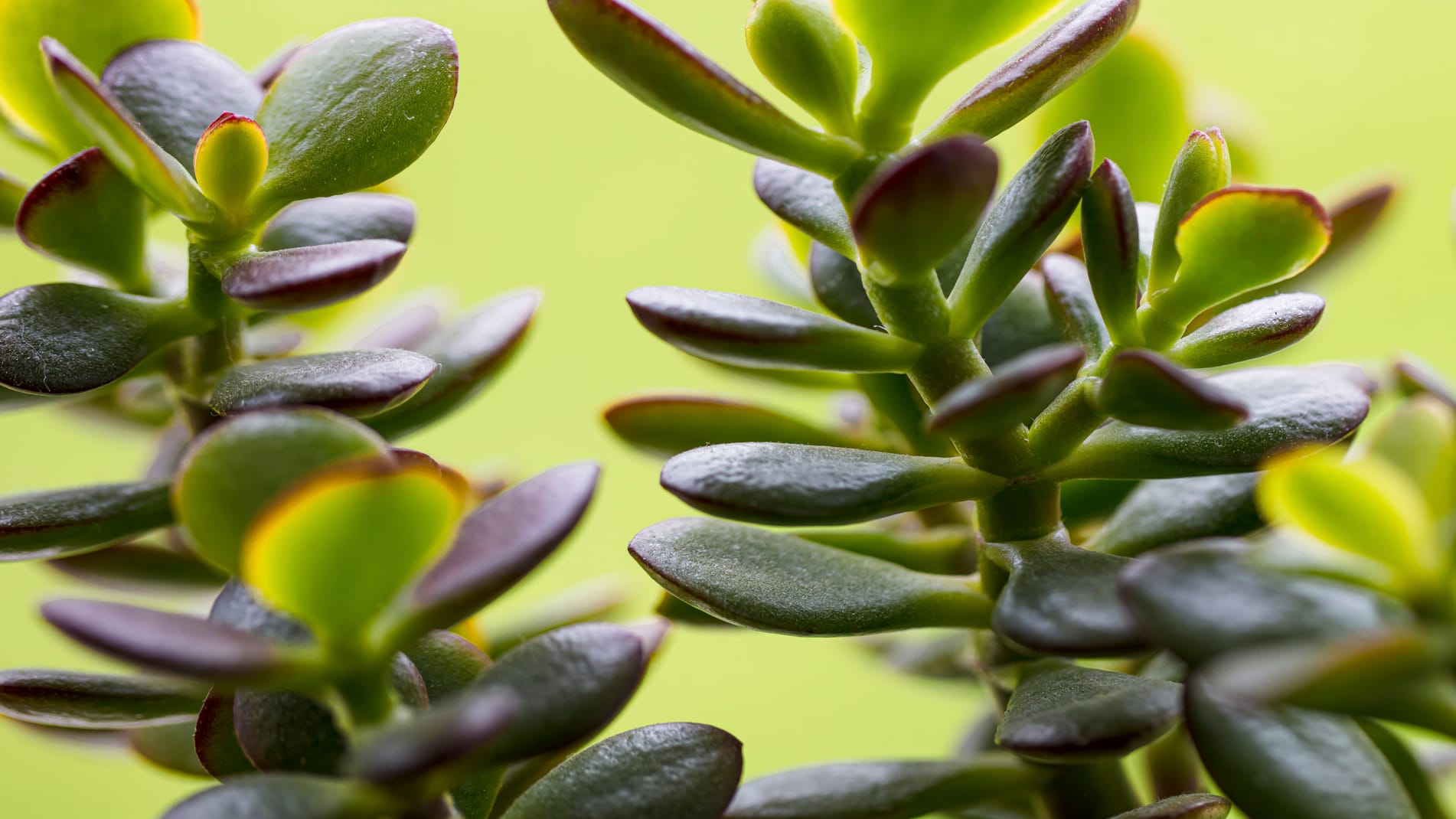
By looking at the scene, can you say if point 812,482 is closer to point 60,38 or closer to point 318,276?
point 318,276

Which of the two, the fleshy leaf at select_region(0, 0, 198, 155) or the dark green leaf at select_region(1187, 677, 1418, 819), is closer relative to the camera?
the dark green leaf at select_region(1187, 677, 1418, 819)

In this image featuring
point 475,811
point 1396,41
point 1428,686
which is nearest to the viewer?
point 1428,686

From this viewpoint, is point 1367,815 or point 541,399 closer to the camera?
point 1367,815

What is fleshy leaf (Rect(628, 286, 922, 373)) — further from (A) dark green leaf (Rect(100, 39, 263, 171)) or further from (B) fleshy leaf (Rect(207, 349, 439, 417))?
(A) dark green leaf (Rect(100, 39, 263, 171))

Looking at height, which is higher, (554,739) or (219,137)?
(219,137)

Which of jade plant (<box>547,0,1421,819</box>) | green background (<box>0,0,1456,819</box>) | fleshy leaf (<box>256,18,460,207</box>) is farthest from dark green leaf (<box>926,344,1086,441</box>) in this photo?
green background (<box>0,0,1456,819</box>)

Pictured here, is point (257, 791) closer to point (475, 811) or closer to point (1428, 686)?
point (475, 811)

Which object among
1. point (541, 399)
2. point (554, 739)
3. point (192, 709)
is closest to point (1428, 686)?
point (554, 739)

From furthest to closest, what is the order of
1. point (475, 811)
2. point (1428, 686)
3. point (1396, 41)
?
point (1396, 41), point (475, 811), point (1428, 686)
